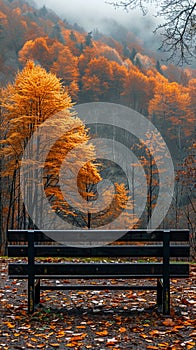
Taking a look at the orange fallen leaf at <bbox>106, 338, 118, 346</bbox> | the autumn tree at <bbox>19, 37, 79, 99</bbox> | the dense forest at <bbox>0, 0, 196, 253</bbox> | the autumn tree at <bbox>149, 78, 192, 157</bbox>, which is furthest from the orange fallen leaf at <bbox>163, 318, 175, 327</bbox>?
the autumn tree at <bbox>19, 37, 79, 99</bbox>

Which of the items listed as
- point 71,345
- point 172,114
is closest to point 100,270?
point 71,345

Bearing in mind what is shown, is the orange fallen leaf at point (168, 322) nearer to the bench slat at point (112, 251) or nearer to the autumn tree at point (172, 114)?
the bench slat at point (112, 251)

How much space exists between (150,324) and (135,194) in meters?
25.2

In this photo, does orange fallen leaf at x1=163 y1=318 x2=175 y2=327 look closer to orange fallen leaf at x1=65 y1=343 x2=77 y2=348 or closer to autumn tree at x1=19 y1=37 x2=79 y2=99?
orange fallen leaf at x1=65 y1=343 x2=77 y2=348

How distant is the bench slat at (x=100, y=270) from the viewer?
4801 mm

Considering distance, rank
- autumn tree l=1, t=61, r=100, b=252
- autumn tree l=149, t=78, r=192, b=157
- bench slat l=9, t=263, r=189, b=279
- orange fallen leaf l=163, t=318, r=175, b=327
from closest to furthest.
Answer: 1. orange fallen leaf l=163, t=318, r=175, b=327
2. bench slat l=9, t=263, r=189, b=279
3. autumn tree l=1, t=61, r=100, b=252
4. autumn tree l=149, t=78, r=192, b=157

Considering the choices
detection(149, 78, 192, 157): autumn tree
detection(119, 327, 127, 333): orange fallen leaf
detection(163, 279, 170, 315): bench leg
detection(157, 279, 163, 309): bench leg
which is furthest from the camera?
detection(149, 78, 192, 157): autumn tree

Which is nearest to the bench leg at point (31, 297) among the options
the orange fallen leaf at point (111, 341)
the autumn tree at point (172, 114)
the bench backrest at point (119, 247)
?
the bench backrest at point (119, 247)

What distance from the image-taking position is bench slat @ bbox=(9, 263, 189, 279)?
480 cm

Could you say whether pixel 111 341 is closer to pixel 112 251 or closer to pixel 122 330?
pixel 122 330

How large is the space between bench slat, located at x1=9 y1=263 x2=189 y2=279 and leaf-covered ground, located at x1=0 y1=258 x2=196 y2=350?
450 millimetres

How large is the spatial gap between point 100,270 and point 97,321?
583mm

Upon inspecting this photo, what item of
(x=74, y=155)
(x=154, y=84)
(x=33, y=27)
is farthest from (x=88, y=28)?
(x=74, y=155)

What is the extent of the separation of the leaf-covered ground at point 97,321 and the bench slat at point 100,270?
1.48 feet
